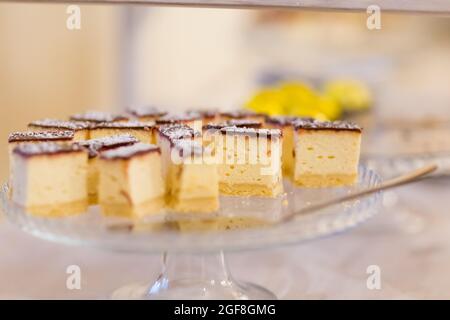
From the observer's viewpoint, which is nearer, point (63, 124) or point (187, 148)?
point (187, 148)

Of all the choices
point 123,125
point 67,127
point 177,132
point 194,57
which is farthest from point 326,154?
point 194,57

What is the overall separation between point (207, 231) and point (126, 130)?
0.41 meters

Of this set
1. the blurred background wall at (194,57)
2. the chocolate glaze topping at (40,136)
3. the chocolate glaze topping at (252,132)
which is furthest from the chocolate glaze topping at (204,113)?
the blurred background wall at (194,57)

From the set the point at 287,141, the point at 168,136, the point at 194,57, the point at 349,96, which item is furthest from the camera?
the point at 194,57

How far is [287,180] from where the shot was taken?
1289mm

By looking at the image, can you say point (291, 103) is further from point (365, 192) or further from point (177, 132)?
point (365, 192)

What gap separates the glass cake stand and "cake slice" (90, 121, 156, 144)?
21cm

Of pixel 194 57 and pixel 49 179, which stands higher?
pixel 194 57

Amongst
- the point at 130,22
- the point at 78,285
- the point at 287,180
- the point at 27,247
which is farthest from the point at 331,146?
the point at 130,22

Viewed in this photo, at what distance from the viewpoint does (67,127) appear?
1.23 meters

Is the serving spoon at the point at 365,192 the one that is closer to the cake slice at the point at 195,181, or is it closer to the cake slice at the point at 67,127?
the cake slice at the point at 195,181

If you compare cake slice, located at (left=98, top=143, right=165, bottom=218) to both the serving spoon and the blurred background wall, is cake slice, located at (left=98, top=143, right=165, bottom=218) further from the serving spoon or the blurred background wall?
the blurred background wall

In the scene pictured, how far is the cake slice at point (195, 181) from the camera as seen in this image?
3.37 ft

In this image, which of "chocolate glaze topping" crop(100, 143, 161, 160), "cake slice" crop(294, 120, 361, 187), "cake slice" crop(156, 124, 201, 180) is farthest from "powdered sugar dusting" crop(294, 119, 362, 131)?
"chocolate glaze topping" crop(100, 143, 161, 160)
